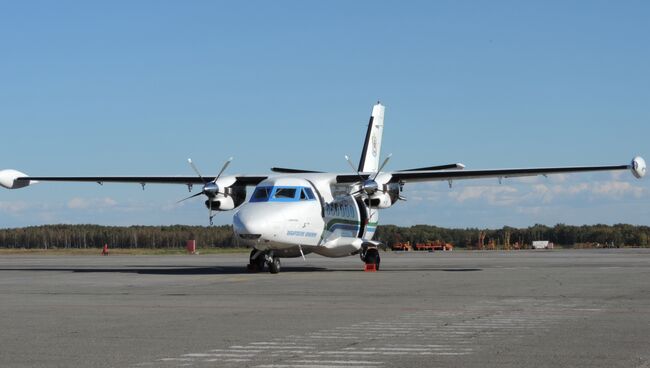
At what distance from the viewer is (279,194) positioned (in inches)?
1133

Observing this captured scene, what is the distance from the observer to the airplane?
2769 centimetres

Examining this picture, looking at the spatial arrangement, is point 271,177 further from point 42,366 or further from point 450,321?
point 42,366

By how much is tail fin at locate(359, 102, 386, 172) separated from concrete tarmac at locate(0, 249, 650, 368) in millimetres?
15865

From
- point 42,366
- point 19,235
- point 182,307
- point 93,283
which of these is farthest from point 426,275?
point 19,235

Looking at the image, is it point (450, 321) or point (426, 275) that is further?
point (426, 275)

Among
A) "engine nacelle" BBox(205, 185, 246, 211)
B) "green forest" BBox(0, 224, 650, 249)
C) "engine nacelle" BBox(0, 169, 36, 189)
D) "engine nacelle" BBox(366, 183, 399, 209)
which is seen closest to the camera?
"engine nacelle" BBox(205, 185, 246, 211)

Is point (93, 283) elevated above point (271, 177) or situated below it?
below

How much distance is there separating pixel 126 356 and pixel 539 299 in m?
10.1

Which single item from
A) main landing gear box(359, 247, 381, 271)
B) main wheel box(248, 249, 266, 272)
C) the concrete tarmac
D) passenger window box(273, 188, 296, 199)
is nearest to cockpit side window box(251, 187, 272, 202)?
passenger window box(273, 188, 296, 199)

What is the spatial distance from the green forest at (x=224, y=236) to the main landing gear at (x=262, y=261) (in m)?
65.8

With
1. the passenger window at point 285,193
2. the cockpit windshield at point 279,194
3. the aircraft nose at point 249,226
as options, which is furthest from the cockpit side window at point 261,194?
the aircraft nose at point 249,226

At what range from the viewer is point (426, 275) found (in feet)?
90.1

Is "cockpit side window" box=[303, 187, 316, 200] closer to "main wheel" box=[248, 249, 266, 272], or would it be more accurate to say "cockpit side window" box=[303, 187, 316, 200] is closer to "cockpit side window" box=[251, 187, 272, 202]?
"cockpit side window" box=[251, 187, 272, 202]

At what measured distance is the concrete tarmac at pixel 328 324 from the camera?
379 inches
